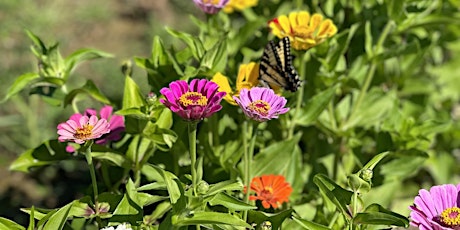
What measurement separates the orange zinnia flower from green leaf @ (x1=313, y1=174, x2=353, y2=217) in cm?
21

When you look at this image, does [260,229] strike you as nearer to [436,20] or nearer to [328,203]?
[328,203]

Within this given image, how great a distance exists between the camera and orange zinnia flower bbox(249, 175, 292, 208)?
153 centimetres

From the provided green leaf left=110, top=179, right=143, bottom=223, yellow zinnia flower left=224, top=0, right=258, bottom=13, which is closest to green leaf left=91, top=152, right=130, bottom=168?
green leaf left=110, top=179, right=143, bottom=223

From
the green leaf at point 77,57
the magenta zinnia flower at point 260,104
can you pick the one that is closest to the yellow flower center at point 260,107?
the magenta zinnia flower at point 260,104

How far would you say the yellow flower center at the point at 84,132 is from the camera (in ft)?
4.29

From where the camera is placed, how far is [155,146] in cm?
160

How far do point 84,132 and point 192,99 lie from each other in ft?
0.76

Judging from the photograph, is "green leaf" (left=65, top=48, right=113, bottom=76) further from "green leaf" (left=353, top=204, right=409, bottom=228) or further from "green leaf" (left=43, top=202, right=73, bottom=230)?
"green leaf" (left=353, top=204, right=409, bottom=228)

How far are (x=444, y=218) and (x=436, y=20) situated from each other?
1.02 metres

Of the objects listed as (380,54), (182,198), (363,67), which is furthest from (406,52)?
(182,198)

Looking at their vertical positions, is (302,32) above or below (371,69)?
above

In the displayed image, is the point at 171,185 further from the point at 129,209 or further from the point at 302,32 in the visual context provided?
the point at 302,32

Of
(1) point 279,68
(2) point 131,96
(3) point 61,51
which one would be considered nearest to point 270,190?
(1) point 279,68

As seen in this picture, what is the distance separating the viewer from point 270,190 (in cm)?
155
